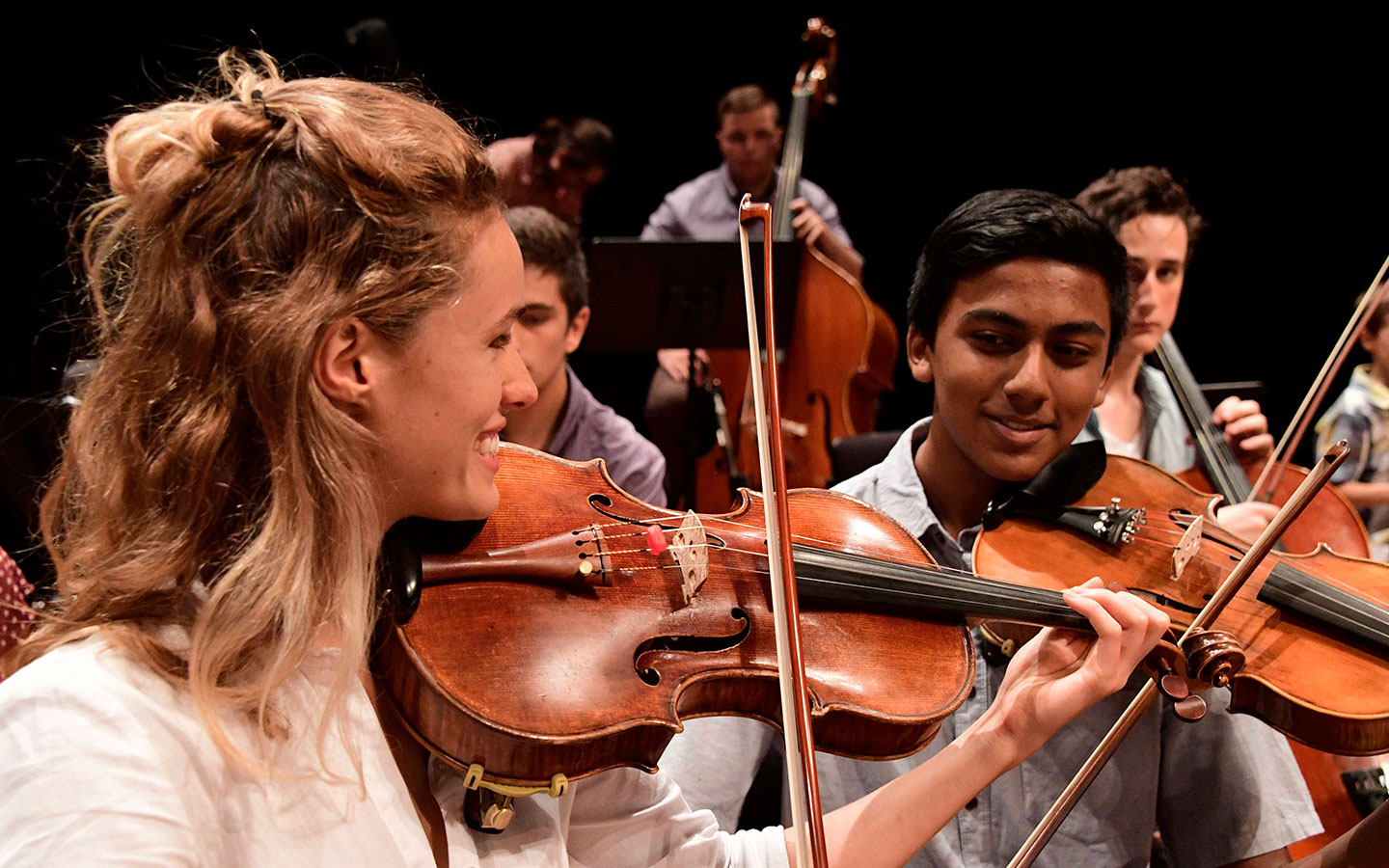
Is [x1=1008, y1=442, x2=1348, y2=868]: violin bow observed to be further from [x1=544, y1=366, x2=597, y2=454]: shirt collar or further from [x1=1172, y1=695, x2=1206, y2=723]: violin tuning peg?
[x1=544, y1=366, x2=597, y2=454]: shirt collar

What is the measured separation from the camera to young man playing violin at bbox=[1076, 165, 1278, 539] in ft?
8.32

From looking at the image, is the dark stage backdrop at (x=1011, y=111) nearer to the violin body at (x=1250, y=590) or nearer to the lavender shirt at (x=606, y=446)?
the lavender shirt at (x=606, y=446)

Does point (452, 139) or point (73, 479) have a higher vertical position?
point (452, 139)

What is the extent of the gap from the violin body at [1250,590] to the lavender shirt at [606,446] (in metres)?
1.35

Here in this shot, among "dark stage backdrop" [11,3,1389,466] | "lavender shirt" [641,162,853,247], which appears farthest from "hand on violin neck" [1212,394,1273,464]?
"dark stage backdrop" [11,3,1389,466]

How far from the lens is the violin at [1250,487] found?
1.76 metres

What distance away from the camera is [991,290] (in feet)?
4.62

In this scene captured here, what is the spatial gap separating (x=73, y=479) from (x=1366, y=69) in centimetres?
497

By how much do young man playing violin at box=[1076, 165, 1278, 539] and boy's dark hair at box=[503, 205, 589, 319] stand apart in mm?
1200

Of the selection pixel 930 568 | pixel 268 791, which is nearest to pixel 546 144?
pixel 930 568

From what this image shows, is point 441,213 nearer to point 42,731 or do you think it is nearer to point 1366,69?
point 42,731

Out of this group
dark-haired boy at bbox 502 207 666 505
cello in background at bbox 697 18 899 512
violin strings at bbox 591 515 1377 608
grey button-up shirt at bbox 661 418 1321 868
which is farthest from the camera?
cello in background at bbox 697 18 899 512

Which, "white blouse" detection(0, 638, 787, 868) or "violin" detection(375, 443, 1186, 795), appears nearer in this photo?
"white blouse" detection(0, 638, 787, 868)

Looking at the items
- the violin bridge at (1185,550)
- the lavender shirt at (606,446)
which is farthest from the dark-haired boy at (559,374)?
the violin bridge at (1185,550)
